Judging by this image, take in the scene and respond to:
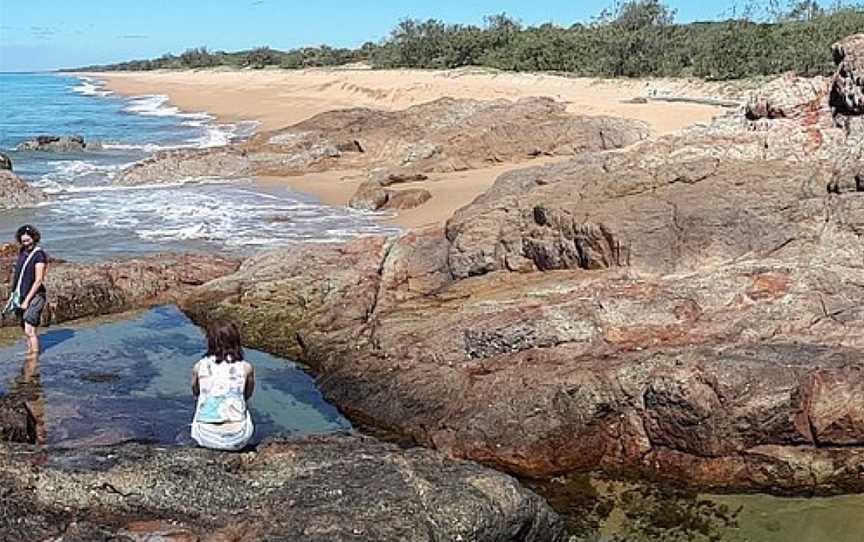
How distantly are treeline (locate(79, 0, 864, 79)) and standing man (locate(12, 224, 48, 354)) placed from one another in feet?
112

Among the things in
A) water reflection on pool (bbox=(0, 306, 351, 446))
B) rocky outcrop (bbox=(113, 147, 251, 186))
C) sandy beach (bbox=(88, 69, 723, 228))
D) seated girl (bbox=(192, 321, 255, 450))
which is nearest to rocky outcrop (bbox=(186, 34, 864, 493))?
water reflection on pool (bbox=(0, 306, 351, 446))

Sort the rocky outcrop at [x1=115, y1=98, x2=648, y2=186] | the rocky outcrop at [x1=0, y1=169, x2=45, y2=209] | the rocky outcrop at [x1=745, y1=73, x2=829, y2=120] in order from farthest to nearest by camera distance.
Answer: the rocky outcrop at [x1=115, y1=98, x2=648, y2=186] < the rocky outcrop at [x1=0, y1=169, x2=45, y2=209] < the rocky outcrop at [x1=745, y1=73, x2=829, y2=120]

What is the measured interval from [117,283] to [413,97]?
40.7 meters

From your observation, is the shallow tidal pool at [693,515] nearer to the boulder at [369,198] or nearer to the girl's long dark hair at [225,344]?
the girl's long dark hair at [225,344]

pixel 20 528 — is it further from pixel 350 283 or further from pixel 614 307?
pixel 350 283

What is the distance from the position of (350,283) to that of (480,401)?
457 centimetres

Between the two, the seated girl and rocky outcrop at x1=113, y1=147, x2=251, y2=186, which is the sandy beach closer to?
rocky outcrop at x1=113, y1=147, x2=251, y2=186

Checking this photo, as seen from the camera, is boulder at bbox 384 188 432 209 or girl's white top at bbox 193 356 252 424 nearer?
girl's white top at bbox 193 356 252 424

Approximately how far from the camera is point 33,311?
1255cm

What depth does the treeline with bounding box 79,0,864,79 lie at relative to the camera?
46594 millimetres

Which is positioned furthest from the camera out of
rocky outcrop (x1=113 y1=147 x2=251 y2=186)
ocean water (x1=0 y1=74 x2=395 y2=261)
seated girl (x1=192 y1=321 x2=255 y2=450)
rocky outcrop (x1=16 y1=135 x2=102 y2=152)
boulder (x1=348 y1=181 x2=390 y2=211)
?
rocky outcrop (x1=16 y1=135 x2=102 y2=152)

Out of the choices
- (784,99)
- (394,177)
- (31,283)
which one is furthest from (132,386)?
(394,177)

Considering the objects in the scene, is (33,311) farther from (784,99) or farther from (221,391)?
(784,99)

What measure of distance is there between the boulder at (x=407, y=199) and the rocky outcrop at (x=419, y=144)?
2.26m
